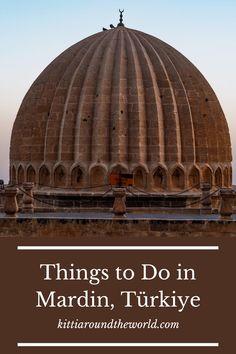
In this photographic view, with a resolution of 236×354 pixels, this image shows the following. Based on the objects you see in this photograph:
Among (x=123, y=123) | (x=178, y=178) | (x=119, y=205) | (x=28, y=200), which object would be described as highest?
(x=123, y=123)

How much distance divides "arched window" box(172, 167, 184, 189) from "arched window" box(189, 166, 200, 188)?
29 cm

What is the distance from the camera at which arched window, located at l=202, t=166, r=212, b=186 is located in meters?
25.1

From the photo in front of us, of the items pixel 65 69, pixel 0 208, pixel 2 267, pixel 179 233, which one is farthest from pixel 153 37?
pixel 2 267

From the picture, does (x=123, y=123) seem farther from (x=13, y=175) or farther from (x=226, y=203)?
(x=226, y=203)

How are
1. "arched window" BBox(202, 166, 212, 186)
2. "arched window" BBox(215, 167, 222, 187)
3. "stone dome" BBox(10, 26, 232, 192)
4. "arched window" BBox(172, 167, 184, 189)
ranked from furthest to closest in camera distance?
"arched window" BBox(215, 167, 222, 187) → "arched window" BBox(202, 166, 212, 186) → "arched window" BBox(172, 167, 184, 189) → "stone dome" BBox(10, 26, 232, 192)

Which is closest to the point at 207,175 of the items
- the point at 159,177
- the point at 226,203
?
the point at 159,177

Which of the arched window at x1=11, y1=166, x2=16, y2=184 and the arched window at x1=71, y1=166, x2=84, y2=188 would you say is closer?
the arched window at x1=71, y1=166, x2=84, y2=188

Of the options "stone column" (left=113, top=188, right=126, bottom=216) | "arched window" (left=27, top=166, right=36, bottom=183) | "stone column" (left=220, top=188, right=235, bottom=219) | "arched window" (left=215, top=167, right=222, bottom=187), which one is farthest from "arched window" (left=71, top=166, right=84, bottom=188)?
"stone column" (left=220, top=188, right=235, bottom=219)

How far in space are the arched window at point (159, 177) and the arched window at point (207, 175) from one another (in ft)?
4.25

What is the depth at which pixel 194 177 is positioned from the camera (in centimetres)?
2491

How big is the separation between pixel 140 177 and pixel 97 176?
1166mm

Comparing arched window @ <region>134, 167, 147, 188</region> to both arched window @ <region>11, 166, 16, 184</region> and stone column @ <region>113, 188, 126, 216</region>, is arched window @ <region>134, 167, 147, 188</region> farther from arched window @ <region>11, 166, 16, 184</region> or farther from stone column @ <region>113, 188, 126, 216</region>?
stone column @ <region>113, 188, 126, 216</region>

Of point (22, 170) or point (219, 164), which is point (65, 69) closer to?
point (22, 170)

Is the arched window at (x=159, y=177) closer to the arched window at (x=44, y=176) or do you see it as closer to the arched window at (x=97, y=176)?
the arched window at (x=97, y=176)
